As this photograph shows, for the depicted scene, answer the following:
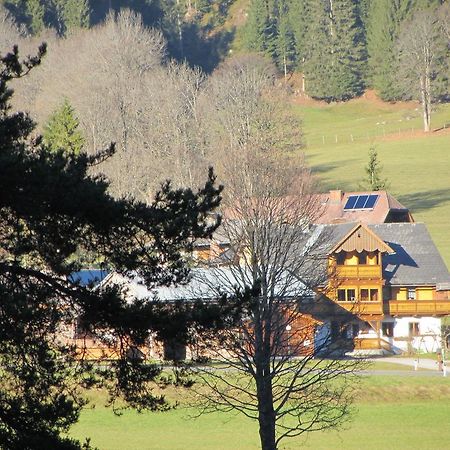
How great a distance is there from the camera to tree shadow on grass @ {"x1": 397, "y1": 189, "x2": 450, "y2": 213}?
76.3 m

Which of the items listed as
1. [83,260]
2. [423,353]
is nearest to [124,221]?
[83,260]

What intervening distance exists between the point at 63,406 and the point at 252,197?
19.1 meters

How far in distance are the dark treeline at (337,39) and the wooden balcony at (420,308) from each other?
61.7 metres

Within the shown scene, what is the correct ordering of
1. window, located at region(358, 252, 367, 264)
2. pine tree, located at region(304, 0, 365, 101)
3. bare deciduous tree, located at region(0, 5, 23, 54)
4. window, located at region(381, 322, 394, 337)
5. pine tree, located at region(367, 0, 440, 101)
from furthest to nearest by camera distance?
pine tree, located at region(304, 0, 365, 101) → pine tree, located at region(367, 0, 440, 101) → bare deciduous tree, located at region(0, 5, 23, 54) → window, located at region(358, 252, 367, 264) → window, located at region(381, 322, 394, 337)

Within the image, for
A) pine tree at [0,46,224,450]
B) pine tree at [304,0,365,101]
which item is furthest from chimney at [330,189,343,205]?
pine tree at [304,0,365,101]

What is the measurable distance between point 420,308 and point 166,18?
337 ft

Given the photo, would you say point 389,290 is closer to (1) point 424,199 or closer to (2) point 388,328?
(2) point 388,328

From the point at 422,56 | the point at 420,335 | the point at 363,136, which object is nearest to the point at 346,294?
the point at 420,335

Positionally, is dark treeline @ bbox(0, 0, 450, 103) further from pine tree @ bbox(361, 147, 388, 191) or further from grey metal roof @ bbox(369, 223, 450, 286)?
grey metal roof @ bbox(369, 223, 450, 286)

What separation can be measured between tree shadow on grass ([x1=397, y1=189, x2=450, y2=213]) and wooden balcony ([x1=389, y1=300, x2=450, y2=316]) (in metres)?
19.5

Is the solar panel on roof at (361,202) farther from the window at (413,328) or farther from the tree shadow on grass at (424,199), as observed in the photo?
the window at (413,328)

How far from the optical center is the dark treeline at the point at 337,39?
127125 mm

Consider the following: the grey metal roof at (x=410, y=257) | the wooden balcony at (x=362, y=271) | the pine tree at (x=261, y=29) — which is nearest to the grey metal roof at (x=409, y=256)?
the grey metal roof at (x=410, y=257)

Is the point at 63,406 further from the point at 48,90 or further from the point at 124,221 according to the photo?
the point at 48,90
